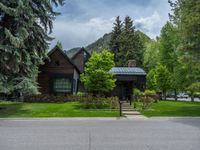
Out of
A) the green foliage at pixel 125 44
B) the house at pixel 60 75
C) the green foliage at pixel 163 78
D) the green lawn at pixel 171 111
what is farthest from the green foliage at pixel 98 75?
the green foliage at pixel 125 44

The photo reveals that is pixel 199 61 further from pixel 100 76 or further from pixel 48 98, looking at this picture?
pixel 48 98

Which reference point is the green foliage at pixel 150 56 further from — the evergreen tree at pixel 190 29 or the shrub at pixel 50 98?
the evergreen tree at pixel 190 29

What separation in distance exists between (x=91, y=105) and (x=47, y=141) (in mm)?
13816

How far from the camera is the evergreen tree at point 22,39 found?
20594mm

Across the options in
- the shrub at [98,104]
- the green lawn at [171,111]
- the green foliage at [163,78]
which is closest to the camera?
the green lawn at [171,111]

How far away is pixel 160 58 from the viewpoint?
4947 cm

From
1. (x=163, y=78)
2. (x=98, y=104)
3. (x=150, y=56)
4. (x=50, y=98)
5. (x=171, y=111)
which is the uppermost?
(x=150, y=56)

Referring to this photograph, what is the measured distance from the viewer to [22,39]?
20.6 metres

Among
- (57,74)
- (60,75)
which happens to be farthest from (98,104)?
(57,74)

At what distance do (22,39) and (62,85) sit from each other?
12525 millimetres

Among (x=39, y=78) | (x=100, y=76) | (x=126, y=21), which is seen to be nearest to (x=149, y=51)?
(x=126, y=21)

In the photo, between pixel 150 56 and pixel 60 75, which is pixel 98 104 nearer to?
pixel 60 75

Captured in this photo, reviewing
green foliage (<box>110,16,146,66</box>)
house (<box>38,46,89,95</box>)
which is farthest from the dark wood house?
green foliage (<box>110,16,146,66</box>)

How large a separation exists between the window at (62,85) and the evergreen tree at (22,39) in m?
7.07
